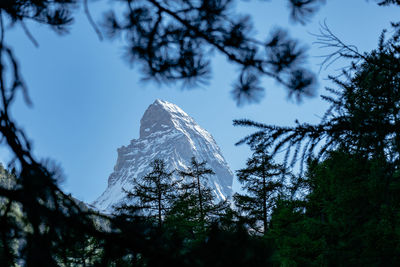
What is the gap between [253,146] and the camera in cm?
332

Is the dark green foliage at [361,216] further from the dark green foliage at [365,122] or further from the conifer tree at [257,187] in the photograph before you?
the conifer tree at [257,187]

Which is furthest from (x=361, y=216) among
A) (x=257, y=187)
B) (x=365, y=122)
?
(x=257, y=187)

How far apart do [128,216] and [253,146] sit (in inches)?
67.9

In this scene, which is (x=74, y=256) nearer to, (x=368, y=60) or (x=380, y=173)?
(x=380, y=173)

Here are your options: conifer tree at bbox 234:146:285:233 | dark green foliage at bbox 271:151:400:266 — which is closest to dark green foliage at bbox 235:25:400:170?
dark green foliage at bbox 271:151:400:266

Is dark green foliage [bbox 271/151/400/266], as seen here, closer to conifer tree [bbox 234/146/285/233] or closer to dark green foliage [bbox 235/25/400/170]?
dark green foliage [bbox 235/25/400/170]

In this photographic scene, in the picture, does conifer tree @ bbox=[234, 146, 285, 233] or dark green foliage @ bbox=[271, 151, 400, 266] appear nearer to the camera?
dark green foliage @ bbox=[271, 151, 400, 266]

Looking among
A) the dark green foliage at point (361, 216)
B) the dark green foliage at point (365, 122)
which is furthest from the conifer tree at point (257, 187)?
the dark green foliage at point (365, 122)

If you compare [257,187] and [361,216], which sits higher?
[257,187]

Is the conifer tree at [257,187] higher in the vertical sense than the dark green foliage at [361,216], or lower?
higher

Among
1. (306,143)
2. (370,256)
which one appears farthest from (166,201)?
(306,143)

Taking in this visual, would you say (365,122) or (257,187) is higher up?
(257,187)

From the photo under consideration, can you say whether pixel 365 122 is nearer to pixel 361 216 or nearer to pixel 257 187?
pixel 361 216

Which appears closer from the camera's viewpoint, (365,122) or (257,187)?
(365,122)
